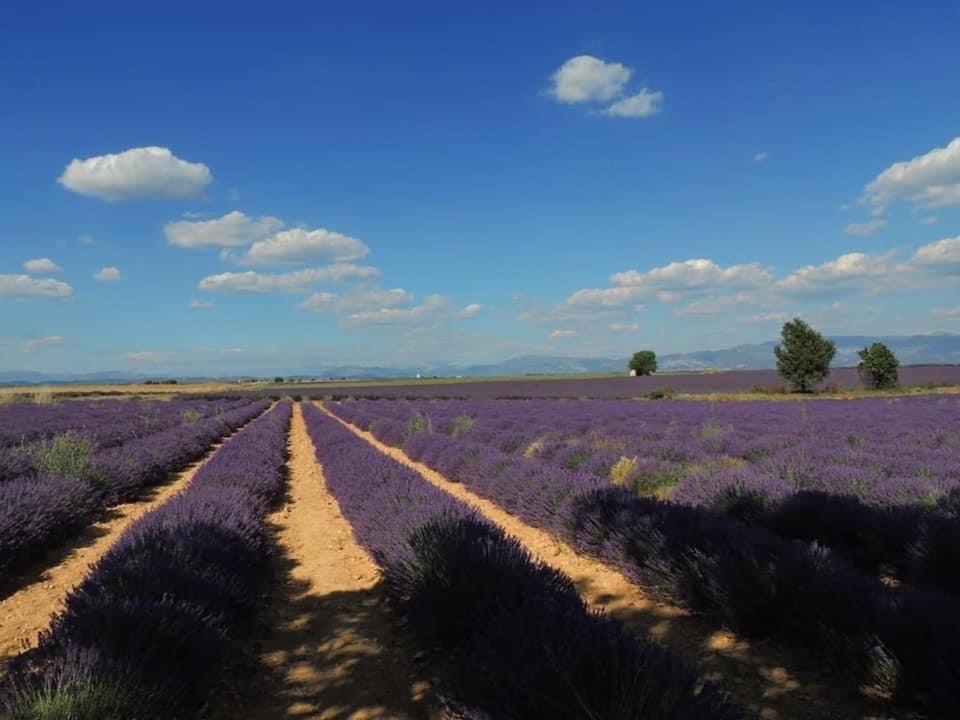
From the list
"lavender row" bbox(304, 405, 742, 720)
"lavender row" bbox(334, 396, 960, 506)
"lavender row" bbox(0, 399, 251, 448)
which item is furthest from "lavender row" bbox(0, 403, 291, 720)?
"lavender row" bbox(0, 399, 251, 448)

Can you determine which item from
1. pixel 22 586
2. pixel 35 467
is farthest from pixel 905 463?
pixel 35 467

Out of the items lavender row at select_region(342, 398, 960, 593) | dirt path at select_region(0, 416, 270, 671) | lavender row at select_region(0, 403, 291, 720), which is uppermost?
lavender row at select_region(0, 403, 291, 720)

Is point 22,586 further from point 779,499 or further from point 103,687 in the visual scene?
point 779,499

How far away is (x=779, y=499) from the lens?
5906 millimetres

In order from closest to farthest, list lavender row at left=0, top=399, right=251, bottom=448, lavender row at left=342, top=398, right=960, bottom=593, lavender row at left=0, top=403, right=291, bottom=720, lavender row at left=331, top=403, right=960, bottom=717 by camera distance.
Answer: lavender row at left=0, top=403, right=291, bottom=720, lavender row at left=331, top=403, right=960, bottom=717, lavender row at left=342, top=398, right=960, bottom=593, lavender row at left=0, top=399, right=251, bottom=448

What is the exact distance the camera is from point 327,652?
150 inches

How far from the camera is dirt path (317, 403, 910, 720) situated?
2928mm

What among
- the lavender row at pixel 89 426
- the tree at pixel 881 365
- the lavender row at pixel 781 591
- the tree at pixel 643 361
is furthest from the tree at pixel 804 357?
the lavender row at pixel 781 591

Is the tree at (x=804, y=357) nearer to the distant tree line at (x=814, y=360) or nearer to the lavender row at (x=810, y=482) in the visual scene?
the distant tree line at (x=814, y=360)

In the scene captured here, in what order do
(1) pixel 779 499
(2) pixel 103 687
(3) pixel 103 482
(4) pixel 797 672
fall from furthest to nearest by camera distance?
(3) pixel 103 482
(1) pixel 779 499
(4) pixel 797 672
(2) pixel 103 687

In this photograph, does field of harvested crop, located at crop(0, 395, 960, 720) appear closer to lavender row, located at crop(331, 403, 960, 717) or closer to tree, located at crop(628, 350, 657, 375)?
lavender row, located at crop(331, 403, 960, 717)

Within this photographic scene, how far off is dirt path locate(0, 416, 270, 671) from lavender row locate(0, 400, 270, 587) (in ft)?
0.61

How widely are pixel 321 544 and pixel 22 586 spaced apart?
2.70 metres

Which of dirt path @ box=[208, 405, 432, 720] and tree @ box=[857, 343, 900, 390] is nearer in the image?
dirt path @ box=[208, 405, 432, 720]
